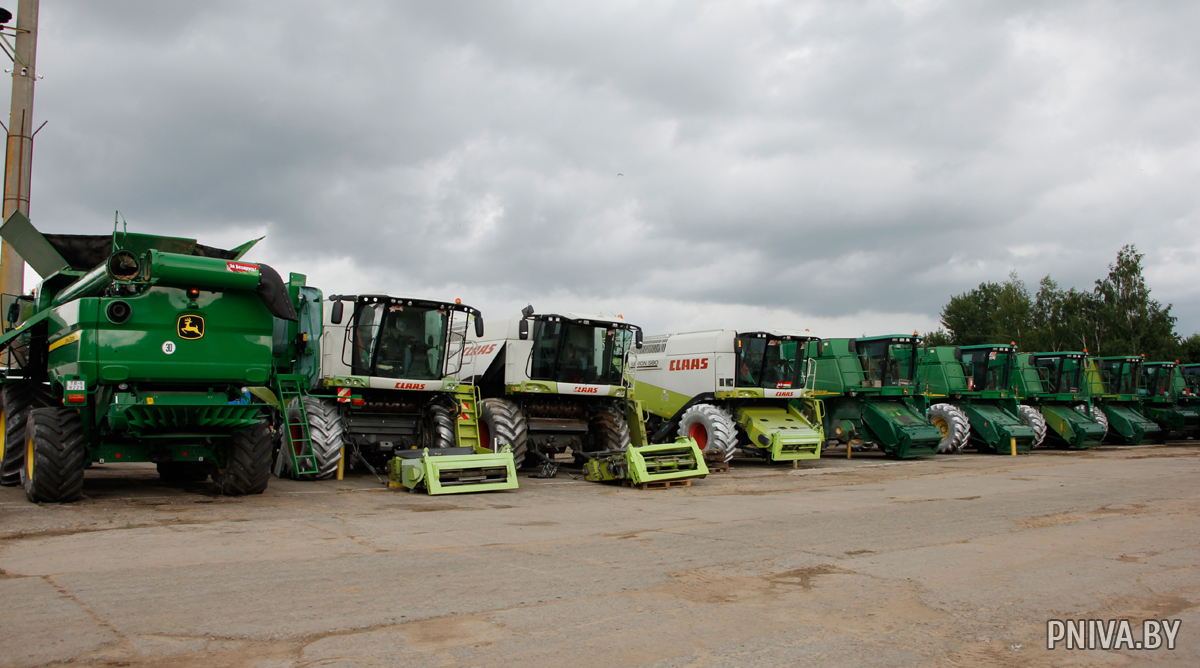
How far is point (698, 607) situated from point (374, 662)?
2.04 m

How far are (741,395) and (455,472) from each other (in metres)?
8.01

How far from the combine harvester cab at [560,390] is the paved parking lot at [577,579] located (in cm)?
354

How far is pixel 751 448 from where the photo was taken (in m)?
17.4

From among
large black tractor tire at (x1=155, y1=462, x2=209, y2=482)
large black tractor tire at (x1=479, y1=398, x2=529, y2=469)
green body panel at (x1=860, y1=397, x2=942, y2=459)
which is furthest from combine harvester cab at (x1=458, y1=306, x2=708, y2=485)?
green body panel at (x1=860, y1=397, x2=942, y2=459)

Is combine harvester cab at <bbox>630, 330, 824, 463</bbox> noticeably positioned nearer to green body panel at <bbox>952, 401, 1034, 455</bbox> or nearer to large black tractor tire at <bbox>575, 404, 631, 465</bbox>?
large black tractor tire at <bbox>575, 404, 631, 465</bbox>

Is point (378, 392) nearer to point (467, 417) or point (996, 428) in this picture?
point (467, 417)

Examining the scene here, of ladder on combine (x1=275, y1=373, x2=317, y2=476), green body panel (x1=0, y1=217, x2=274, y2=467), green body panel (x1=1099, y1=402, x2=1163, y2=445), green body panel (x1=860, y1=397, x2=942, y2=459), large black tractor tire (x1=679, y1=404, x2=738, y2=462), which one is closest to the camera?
green body panel (x1=0, y1=217, x2=274, y2=467)

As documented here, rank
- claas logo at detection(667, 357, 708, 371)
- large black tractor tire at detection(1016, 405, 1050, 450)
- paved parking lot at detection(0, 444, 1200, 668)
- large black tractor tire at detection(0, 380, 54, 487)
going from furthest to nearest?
large black tractor tire at detection(1016, 405, 1050, 450)
claas logo at detection(667, 357, 708, 371)
large black tractor tire at detection(0, 380, 54, 487)
paved parking lot at detection(0, 444, 1200, 668)

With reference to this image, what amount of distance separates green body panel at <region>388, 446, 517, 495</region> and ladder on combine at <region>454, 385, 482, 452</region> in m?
1.27

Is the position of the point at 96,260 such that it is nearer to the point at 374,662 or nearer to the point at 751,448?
the point at 374,662

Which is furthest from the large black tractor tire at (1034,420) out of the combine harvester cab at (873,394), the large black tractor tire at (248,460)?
the large black tractor tire at (248,460)

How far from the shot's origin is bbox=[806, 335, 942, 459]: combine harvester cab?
63.7 feet

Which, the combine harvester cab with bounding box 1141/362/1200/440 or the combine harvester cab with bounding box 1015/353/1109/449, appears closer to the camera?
the combine harvester cab with bounding box 1015/353/1109/449

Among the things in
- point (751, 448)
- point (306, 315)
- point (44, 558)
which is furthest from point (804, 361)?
point (44, 558)
